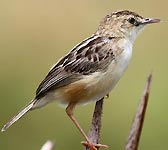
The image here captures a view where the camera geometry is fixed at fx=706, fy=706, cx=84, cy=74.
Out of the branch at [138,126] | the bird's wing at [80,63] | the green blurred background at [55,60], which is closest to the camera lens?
the branch at [138,126]

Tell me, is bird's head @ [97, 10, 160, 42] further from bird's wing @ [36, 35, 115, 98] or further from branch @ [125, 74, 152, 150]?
branch @ [125, 74, 152, 150]

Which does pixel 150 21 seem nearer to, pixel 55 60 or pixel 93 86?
pixel 93 86

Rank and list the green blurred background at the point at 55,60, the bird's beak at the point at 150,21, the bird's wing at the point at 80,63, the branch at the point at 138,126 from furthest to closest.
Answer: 1. the green blurred background at the point at 55,60
2. the bird's wing at the point at 80,63
3. the bird's beak at the point at 150,21
4. the branch at the point at 138,126

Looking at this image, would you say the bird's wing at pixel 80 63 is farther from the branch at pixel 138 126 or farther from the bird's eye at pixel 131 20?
the branch at pixel 138 126

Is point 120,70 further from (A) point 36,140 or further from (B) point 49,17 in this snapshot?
(B) point 49,17

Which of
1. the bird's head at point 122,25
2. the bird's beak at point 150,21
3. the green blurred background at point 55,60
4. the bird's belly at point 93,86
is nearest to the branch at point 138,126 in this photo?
the bird's belly at point 93,86

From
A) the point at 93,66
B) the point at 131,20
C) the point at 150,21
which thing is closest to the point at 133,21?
the point at 131,20

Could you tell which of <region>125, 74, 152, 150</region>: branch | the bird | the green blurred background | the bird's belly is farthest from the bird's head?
the green blurred background
